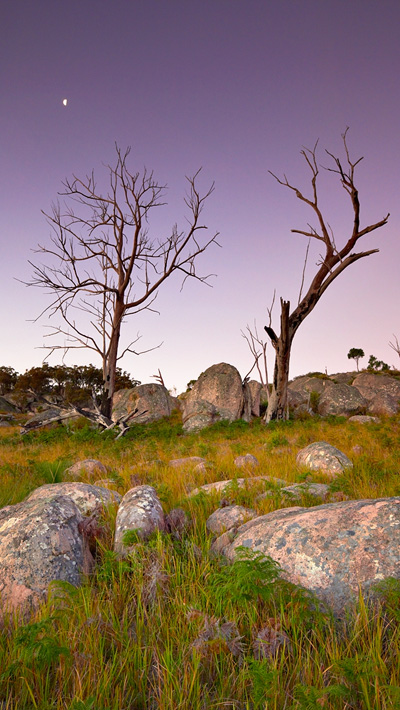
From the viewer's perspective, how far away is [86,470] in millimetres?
8789

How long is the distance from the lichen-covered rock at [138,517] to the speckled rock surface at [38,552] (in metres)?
0.37

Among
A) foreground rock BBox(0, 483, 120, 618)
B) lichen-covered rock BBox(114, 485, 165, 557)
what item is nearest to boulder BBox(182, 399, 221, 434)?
lichen-covered rock BBox(114, 485, 165, 557)

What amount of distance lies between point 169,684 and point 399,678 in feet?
4.42

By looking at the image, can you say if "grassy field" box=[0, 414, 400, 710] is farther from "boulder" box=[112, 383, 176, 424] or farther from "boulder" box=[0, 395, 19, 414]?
"boulder" box=[0, 395, 19, 414]

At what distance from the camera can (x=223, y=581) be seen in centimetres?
349

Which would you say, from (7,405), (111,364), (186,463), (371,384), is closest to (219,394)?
(111,364)

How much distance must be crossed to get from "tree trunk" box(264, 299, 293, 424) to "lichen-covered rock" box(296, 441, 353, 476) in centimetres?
1138

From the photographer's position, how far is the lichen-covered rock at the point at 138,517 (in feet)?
14.1

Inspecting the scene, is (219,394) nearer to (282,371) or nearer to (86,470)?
(282,371)

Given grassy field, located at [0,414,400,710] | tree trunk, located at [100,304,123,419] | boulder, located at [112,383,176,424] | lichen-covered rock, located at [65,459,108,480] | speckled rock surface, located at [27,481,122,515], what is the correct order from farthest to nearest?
boulder, located at [112,383,176,424] → tree trunk, located at [100,304,123,419] → lichen-covered rock, located at [65,459,108,480] → speckled rock surface, located at [27,481,122,515] → grassy field, located at [0,414,400,710]

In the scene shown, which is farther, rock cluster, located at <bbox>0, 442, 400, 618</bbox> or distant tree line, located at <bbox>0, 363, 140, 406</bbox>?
distant tree line, located at <bbox>0, 363, 140, 406</bbox>

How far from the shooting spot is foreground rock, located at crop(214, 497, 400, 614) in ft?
11.0

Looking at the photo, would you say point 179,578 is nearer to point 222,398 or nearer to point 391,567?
point 391,567

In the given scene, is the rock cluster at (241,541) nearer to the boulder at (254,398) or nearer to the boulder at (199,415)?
the boulder at (199,415)
